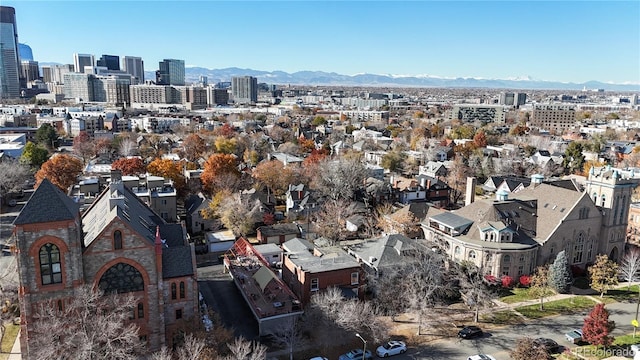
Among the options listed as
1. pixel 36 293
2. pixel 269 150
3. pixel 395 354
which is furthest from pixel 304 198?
pixel 269 150

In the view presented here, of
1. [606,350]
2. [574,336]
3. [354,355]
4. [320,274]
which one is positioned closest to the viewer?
[354,355]

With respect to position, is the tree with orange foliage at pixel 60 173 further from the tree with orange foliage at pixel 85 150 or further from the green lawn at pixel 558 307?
the green lawn at pixel 558 307

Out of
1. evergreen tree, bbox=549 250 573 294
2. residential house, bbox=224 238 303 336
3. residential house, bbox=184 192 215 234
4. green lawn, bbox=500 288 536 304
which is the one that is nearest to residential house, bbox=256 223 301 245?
residential house, bbox=184 192 215 234

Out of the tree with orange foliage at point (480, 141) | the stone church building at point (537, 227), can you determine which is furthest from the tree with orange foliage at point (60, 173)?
the tree with orange foliage at point (480, 141)

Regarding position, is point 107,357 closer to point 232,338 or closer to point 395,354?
point 232,338

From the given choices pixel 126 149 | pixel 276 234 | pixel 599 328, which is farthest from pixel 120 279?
pixel 126 149

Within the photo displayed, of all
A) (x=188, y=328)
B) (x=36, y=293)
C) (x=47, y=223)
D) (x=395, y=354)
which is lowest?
(x=395, y=354)

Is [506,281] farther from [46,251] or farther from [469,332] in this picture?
[46,251]
